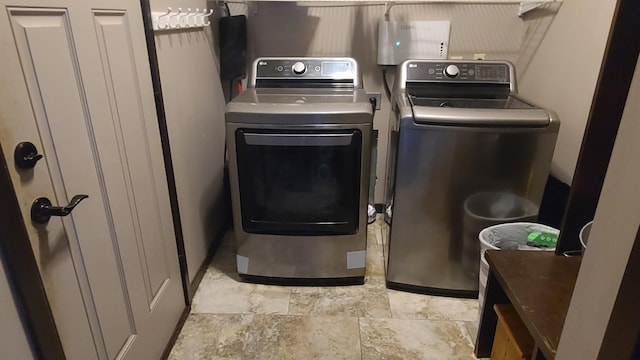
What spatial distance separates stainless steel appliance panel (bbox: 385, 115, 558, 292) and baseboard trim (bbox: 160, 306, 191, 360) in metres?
0.99

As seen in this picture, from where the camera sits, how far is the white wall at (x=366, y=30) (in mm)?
2266

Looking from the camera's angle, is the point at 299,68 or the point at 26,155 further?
the point at 299,68

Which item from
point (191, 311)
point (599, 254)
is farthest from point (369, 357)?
point (599, 254)

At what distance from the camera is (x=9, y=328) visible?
0.79 meters

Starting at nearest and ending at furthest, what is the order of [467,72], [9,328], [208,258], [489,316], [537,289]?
[9,328], [537,289], [489,316], [467,72], [208,258]

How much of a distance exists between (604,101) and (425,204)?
0.91 meters

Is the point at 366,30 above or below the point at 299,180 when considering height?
above

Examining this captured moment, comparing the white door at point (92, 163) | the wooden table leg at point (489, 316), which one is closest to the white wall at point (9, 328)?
the white door at point (92, 163)

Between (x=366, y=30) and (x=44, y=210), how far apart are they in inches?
77.5

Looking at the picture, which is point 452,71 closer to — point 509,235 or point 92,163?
point 509,235

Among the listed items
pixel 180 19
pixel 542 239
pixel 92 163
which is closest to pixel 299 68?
pixel 180 19

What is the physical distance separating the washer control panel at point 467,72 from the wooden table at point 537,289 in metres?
1.10

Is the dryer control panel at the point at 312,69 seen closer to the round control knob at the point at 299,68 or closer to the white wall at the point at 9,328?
the round control knob at the point at 299,68

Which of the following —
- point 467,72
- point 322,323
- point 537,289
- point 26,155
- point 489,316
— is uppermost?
point 467,72
